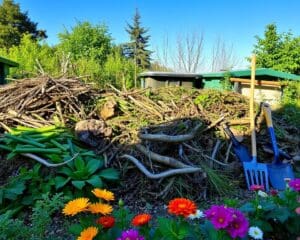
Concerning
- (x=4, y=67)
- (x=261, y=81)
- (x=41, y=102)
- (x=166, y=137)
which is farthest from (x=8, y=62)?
(x=166, y=137)

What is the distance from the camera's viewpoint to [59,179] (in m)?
3.72

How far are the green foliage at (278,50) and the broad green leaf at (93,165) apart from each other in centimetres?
1432

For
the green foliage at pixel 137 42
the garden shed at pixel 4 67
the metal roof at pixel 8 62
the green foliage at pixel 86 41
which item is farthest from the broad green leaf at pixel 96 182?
the green foliage at pixel 137 42

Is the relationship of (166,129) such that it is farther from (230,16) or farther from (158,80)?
(230,16)

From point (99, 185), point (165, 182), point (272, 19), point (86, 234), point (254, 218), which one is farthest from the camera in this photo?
point (272, 19)

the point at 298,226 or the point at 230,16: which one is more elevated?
the point at 230,16

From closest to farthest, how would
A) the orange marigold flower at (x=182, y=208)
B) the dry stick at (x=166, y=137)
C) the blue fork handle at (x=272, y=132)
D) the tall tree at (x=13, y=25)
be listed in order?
the orange marigold flower at (x=182, y=208) → the dry stick at (x=166, y=137) → the blue fork handle at (x=272, y=132) → the tall tree at (x=13, y=25)

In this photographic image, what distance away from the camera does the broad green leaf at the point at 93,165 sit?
389 cm

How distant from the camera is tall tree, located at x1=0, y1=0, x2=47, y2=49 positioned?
28.8 m

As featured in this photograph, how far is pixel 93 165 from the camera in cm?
397

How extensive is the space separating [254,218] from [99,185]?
2.10 metres

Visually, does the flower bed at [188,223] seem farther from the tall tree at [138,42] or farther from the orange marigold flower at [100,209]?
the tall tree at [138,42]

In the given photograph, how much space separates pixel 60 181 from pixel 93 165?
0.44 m

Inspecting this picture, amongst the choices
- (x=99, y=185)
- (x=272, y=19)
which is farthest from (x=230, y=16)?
(x=99, y=185)
